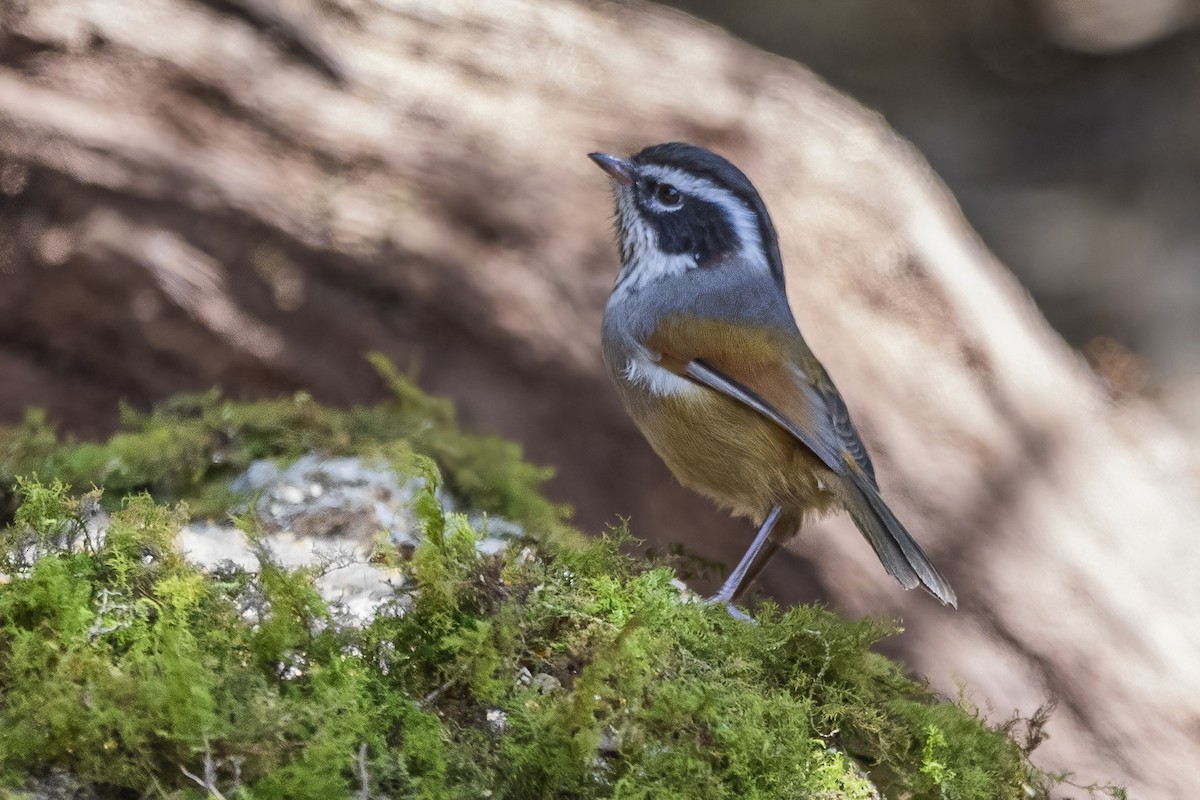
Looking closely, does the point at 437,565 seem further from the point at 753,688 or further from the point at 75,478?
the point at 75,478

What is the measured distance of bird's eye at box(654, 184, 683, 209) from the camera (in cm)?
338

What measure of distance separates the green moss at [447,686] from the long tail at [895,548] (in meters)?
0.31

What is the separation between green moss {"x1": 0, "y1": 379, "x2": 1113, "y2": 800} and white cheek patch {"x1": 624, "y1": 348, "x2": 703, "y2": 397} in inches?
24.7

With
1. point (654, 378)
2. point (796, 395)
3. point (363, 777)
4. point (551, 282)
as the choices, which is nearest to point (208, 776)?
point (363, 777)

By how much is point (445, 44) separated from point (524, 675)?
337 cm

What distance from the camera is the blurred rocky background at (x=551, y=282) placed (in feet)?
13.1

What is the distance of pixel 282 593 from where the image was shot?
5.81 ft

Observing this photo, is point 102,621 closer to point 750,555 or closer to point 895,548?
point 750,555

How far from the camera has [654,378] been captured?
2977 mm

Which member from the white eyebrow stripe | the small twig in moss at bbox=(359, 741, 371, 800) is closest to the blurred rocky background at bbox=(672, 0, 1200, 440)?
the white eyebrow stripe

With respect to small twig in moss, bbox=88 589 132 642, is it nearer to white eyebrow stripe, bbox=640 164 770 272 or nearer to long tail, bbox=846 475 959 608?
long tail, bbox=846 475 959 608

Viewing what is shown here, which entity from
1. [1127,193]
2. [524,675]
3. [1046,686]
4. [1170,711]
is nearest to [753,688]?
[524,675]

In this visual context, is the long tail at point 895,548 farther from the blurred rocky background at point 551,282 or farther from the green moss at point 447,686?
the blurred rocky background at point 551,282

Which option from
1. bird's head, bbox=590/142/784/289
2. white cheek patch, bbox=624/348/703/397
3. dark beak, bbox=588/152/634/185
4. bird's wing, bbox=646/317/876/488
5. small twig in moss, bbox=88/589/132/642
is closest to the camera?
small twig in moss, bbox=88/589/132/642
